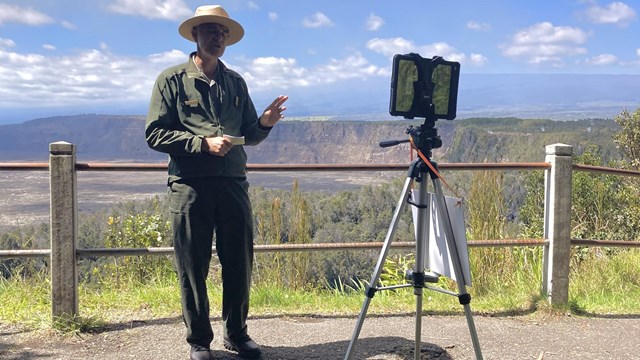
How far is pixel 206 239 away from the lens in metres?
3.52

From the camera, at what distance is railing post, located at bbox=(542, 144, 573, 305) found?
460 cm

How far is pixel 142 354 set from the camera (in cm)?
383

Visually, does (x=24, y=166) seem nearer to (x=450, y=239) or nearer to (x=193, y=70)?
(x=193, y=70)

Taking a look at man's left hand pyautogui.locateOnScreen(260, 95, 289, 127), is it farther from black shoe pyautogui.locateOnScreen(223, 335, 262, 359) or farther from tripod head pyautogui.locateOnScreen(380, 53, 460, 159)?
black shoe pyautogui.locateOnScreen(223, 335, 262, 359)

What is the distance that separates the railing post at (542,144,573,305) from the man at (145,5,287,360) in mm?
2290

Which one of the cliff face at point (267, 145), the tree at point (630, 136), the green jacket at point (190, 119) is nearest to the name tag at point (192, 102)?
the green jacket at point (190, 119)

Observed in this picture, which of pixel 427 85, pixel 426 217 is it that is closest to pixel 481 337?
pixel 426 217

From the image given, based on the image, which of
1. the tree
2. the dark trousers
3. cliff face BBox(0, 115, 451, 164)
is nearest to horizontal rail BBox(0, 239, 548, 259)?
the dark trousers

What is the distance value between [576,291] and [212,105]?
363 cm

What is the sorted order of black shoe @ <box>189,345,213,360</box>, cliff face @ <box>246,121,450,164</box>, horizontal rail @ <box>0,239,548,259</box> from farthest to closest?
cliff face @ <box>246,121,450,164</box>
horizontal rail @ <box>0,239,548,259</box>
black shoe @ <box>189,345,213,360</box>

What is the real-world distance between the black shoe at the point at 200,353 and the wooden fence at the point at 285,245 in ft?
3.19

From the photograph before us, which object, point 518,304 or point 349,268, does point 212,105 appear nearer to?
point 518,304

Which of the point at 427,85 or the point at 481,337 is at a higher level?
the point at 427,85

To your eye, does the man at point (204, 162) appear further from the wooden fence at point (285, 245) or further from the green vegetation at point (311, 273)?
the green vegetation at point (311, 273)
